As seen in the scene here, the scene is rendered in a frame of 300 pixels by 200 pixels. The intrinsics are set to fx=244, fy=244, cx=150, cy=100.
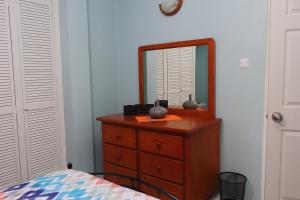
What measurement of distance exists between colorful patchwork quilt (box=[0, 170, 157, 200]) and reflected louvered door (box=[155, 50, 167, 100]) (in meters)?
1.41

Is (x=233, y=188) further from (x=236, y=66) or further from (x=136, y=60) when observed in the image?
(x=136, y=60)

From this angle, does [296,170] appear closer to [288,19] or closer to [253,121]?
[253,121]

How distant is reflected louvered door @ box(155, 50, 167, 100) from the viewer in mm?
→ 2621

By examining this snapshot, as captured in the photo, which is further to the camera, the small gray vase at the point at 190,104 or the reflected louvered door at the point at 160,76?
the reflected louvered door at the point at 160,76

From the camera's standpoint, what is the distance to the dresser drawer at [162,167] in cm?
191

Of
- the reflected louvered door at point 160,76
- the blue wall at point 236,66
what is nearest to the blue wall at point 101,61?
the reflected louvered door at point 160,76

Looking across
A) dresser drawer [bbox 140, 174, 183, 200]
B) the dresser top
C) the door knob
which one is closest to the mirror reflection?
the dresser top

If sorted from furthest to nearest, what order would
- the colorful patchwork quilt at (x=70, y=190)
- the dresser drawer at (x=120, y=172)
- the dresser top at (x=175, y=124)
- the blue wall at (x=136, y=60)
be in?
the dresser drawer at (x=120, y=172) < the blue wall at (x=136, y=60) < the dresser top at (x=175, y=124) < the colorful patchwork quilt at (x=70, y=190)

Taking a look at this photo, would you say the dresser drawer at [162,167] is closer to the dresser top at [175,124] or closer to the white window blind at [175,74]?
the dresser top at [175,124]

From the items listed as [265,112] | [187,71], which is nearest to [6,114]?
[187,71]

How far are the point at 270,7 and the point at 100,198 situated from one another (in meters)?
1.90

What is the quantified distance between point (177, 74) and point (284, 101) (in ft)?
3.30

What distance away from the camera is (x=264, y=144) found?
6.84 ft

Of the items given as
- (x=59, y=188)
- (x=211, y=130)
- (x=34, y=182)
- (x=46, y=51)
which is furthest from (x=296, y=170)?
(x=46, y=51)
